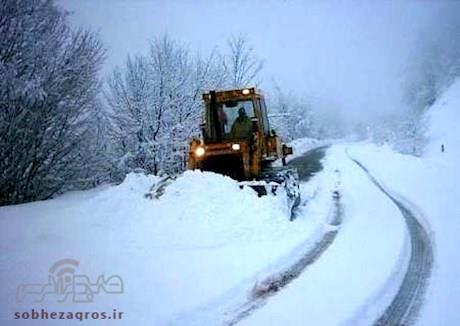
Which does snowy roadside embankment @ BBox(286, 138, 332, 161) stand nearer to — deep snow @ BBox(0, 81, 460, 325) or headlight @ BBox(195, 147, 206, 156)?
headlight @ BBox(195, 147, 206, 156)

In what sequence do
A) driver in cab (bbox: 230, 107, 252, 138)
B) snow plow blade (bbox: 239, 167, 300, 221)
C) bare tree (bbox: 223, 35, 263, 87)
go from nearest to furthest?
snow plow blade (bbox: 239, 167, 300, 221) → driver in cab (bbox: 230, 107, 252, 138) → bare tree (bbox: 223, 35, 263, 87)

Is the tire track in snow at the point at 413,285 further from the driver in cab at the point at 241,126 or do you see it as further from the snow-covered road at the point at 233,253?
the driver in cab at the point at 241,126

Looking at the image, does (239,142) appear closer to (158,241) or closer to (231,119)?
(231,119)

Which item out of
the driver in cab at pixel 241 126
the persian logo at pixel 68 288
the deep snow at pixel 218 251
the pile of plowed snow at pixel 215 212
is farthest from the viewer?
the driver in cab at pixel 241 126

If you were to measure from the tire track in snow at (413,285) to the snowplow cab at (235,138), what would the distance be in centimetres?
372

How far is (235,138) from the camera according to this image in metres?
10.2

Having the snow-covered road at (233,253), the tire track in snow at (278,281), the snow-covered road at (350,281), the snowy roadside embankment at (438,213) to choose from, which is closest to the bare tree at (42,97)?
the snow-covered road at (233,253)

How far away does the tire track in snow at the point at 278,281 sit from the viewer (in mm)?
4516

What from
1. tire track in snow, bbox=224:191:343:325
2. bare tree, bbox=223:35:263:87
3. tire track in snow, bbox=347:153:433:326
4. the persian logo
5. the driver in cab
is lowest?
tire track in snow, bbox=347:153:433:326

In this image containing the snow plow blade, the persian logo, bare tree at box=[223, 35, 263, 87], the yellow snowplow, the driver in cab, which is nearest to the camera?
the persian logo

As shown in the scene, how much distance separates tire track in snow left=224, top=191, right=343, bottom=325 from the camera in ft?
14.8

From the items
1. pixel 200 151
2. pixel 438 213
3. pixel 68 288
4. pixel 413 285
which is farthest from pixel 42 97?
pixel 438 213

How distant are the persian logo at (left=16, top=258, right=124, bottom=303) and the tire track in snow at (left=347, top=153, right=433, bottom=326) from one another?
3136mm

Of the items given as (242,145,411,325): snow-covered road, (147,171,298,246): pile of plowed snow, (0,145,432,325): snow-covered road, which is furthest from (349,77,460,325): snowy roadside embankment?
(147,171,298,246): pile of plowed snow
